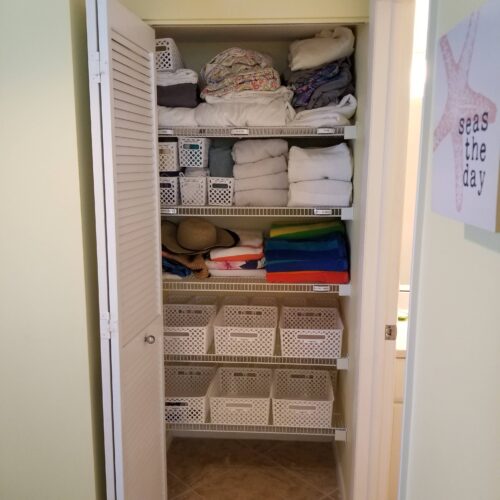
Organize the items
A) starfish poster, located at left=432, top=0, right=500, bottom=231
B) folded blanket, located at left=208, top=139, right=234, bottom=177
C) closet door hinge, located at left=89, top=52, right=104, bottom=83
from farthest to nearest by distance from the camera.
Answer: folded blanket, located at left=208, top=139, right=234, bottom=177
closet door hinge, located at left=89, top=52, right=104, bottom=83
starfish poster, located at left=432, top=0, right=500, bottom=231

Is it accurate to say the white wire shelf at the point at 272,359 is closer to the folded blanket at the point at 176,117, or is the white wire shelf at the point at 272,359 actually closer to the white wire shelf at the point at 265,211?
the white wire shelf at the point at 265,211

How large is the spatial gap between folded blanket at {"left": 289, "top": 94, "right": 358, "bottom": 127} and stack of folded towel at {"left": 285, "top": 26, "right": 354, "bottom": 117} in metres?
0.03

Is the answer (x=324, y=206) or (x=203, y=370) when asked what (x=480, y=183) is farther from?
(x=203, y=370)

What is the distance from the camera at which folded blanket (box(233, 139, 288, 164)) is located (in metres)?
2.25

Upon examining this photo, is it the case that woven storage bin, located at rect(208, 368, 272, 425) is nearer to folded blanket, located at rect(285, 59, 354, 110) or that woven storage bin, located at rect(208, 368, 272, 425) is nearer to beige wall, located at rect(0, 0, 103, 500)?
beige wall, located at rect(0, 0, 103, 500)

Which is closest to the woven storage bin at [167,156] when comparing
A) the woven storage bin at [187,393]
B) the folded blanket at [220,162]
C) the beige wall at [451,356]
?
the folded blanket at [220,162]

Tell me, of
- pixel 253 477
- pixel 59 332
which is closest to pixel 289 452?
pixel 253 477

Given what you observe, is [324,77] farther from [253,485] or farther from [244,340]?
[253,485]

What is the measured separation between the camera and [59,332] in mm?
1649

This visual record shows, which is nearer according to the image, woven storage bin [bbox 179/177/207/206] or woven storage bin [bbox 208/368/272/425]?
woven storage bin [bbox 179/177/207/206]

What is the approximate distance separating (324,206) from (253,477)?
56.0 inches

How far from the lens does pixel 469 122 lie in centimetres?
76

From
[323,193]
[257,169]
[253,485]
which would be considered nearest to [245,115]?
[257,169]

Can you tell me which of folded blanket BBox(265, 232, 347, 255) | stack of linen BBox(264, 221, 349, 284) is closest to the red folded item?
stack of linen BBox(264, 221, 349, 284)
